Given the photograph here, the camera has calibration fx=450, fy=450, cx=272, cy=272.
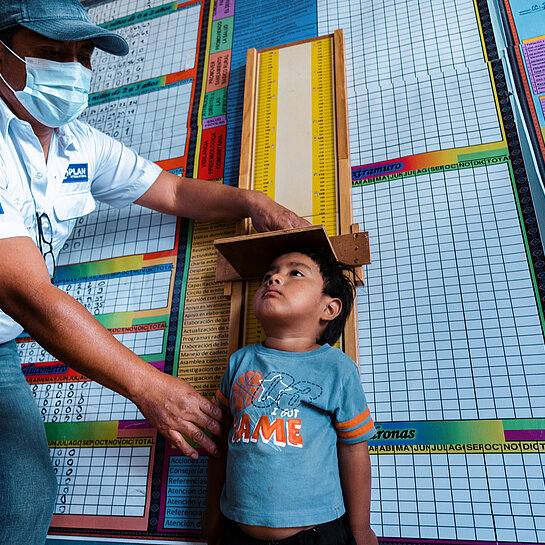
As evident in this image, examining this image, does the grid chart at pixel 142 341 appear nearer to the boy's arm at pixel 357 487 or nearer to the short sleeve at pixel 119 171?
the short sleeve at pixel 119 171

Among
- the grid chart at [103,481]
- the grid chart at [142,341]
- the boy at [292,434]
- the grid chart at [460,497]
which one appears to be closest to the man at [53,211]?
the boy at [292,434]

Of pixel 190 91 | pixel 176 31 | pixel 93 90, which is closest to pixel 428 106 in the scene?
pixel 190 91

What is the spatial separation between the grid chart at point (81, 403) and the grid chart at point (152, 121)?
0.85m

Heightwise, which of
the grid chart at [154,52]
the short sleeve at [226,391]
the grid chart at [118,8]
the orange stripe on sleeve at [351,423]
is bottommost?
the short sleeve at [226,391]

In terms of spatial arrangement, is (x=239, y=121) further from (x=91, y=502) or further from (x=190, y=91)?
(x=91, y=502)

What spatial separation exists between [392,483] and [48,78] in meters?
1.29

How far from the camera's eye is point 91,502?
49.6 inches

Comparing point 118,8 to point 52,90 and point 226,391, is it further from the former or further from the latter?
point 226,391

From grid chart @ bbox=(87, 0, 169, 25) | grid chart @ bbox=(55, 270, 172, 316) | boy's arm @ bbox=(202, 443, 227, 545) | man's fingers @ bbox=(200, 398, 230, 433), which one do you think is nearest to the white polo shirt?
grid chart @ bbox=(55, 270, 172, 316)

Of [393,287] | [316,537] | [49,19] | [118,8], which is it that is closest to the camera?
[316,537]

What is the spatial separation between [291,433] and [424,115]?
1010 mm

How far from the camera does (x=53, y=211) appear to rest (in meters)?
1.26

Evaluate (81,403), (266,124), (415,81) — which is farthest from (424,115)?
(81,403)

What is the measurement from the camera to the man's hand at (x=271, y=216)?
116 centimetres
